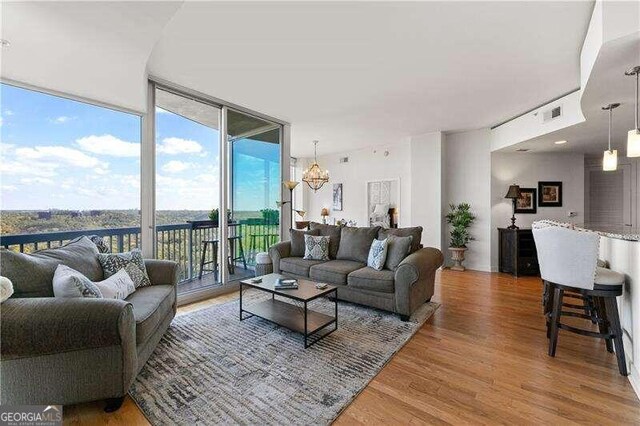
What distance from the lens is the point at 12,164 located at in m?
2.67

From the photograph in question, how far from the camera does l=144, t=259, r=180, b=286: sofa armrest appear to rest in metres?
2.78

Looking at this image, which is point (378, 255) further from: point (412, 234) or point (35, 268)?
point (35, 268)

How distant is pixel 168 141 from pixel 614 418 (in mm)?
4973

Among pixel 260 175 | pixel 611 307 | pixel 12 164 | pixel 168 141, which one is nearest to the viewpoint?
pixel 611 307

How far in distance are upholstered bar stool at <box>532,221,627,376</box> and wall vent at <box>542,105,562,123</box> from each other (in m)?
2.43

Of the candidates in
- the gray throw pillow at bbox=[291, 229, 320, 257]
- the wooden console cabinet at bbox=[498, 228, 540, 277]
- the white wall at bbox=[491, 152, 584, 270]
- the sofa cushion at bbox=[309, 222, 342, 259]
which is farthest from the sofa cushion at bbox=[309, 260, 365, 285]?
the white wall at bbox=[491, 152, 584, 270]

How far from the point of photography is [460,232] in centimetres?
558

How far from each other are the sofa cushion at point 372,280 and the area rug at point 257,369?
0.34 m

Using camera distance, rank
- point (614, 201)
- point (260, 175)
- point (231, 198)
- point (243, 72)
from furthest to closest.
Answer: point (614, 201)
point (260, 175)
point (231, 198)
point (243, 72)

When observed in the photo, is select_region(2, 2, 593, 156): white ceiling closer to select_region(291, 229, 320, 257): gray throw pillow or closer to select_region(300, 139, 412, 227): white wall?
select_region(291, 229, 320, 257): gray throw pillow

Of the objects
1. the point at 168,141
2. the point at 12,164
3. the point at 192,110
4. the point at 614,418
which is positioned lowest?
the point at 614,418

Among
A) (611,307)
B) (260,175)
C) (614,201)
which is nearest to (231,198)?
(260,175)

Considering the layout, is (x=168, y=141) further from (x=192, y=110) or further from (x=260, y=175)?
(x=260, y=175)

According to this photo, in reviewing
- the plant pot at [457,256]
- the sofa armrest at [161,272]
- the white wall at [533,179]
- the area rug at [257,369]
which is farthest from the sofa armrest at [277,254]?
the white wall at [533,179]
